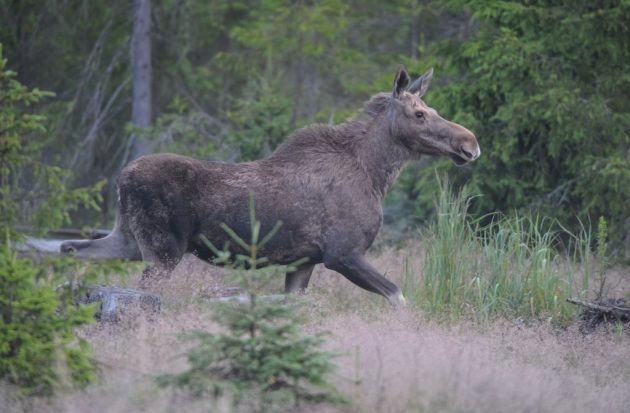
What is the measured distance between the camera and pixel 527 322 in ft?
30.2

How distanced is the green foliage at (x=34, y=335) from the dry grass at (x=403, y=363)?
149 mm

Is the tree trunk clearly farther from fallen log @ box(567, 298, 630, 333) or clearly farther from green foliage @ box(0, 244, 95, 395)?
green foliage @ box(0, 244, 95, 395)

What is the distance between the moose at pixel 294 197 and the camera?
9094mm

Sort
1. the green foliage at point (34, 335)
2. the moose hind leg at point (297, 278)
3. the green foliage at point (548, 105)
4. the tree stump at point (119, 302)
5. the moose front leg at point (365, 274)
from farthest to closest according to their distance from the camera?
the green foliage at point (548, 105)
the moose hind leg at point (297, 278)
the moose front leg at point (365, 274)
the tree stump at point (119, 302)
the green foliage at point (34, 335)

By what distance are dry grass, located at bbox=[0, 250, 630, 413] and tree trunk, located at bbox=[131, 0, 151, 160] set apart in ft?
37.6

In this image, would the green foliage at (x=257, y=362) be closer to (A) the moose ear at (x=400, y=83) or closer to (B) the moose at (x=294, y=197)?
(B) the moose at (x=294, y=197)

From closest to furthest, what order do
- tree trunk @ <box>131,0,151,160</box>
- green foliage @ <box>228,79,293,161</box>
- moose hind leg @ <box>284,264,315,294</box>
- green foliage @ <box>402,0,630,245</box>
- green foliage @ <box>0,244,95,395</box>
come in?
1. green foliage @ <box>0,244,95,395</box>
2. moose hind leg @ <box>284,264,315,294</box>
3. green foliage @ <box>402,0,630,245</box>
4. green foliage @ <box>228,79,293,161</box>
5. tree trunk @ <box>131,0,151,160</box>

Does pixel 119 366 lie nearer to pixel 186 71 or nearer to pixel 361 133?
pixel 361 133

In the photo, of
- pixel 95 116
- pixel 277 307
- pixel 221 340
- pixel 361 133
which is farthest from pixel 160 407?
pixel 95 116

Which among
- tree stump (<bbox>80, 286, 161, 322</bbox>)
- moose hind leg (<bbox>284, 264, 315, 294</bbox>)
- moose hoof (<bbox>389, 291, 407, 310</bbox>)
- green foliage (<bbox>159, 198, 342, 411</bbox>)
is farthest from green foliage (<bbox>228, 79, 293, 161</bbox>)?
green foliage (<bbox>159, 198, 342, 411</bbox>)

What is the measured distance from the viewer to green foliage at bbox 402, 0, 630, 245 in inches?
522

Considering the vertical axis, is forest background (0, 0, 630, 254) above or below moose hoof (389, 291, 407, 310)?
above

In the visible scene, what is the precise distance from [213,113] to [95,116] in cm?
400

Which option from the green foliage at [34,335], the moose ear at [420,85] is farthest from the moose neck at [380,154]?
the green foliage at [34,335]
